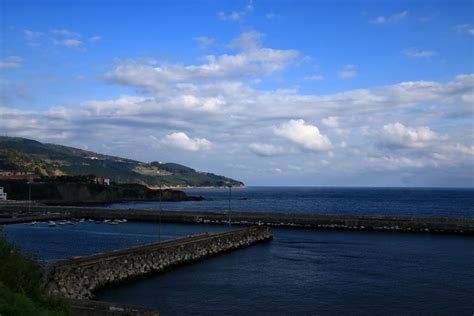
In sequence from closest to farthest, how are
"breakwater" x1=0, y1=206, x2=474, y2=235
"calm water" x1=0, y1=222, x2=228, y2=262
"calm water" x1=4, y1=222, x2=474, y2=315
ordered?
"calm water" x1=4, y1=222, x2=474, y2=315, "calm water" x1=0, y1=222, x2=228, y2=262, "breakwater" x1=0, y1=206, x2=474, y2=235

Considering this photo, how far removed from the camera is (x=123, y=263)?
134 ft

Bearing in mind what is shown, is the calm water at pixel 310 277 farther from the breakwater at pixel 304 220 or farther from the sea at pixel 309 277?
the breakwater at pixel 304 220

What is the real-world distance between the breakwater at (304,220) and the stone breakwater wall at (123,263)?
98.2 ft

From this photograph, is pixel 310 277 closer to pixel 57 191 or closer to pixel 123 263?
pixel 123 263

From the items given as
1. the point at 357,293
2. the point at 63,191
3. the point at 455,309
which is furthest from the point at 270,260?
the point at 63,191

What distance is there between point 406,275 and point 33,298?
35.5 meters

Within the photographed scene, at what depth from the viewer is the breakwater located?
265 ft

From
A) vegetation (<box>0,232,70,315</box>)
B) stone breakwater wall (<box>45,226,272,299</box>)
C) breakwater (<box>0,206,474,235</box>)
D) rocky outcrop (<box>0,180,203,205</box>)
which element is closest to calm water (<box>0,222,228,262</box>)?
breakwater (<box>0,206,474,235</box>)

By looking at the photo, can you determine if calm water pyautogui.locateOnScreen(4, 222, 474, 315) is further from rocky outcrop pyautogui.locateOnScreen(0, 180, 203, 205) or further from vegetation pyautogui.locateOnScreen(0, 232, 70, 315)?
rocky outcrop pyautogui.locateOnScreen(0, 180, 203, 205)

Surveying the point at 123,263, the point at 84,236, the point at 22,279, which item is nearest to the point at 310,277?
the point at 123,263

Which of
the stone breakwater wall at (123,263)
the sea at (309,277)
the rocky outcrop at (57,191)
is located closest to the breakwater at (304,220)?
the sea at (309,277)

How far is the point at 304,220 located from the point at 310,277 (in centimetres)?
4791

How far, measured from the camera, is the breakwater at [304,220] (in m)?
80.8

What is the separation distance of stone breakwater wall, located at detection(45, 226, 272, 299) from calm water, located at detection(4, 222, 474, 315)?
1.38 meters
